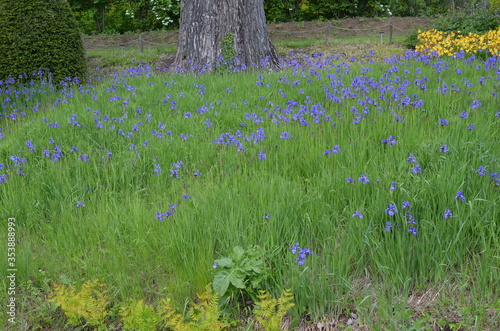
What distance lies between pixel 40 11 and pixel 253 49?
3.83 metres

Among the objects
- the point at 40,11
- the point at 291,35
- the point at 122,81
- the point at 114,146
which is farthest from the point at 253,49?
the point at 291,35

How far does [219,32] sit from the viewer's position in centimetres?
831

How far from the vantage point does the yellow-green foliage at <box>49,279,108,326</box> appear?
108 inches

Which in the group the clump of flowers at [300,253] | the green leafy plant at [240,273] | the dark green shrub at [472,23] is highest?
the dark green shrub at [472,23]

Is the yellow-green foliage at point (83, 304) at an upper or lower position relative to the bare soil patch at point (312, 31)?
lower

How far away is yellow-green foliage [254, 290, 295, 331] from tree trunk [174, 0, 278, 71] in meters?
6.12

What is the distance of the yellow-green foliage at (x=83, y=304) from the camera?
2.74 m

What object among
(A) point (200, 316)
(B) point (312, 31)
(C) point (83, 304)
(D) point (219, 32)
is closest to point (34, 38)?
(D) point (219, 32)

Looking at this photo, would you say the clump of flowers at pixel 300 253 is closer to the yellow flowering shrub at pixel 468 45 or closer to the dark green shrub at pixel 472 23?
the yellow flowering shrub at pixel 468 45

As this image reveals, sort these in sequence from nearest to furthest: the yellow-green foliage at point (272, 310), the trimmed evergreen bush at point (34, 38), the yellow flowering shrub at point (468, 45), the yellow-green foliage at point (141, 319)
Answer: the yellow-green foliage at point (272, 310), the yellow-green foliage at point (141, 319), the yellow flowering shrub at point (468, 45), the trimmed evergreen bush at point (34, 38)

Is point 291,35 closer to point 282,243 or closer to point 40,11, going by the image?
point 40,11

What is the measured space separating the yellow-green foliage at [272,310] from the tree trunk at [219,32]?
6123 mm

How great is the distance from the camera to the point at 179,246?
9.81 ft

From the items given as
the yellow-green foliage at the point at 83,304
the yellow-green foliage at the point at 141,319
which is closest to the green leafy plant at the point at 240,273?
the yellow-green foliage at the point at 141,319
